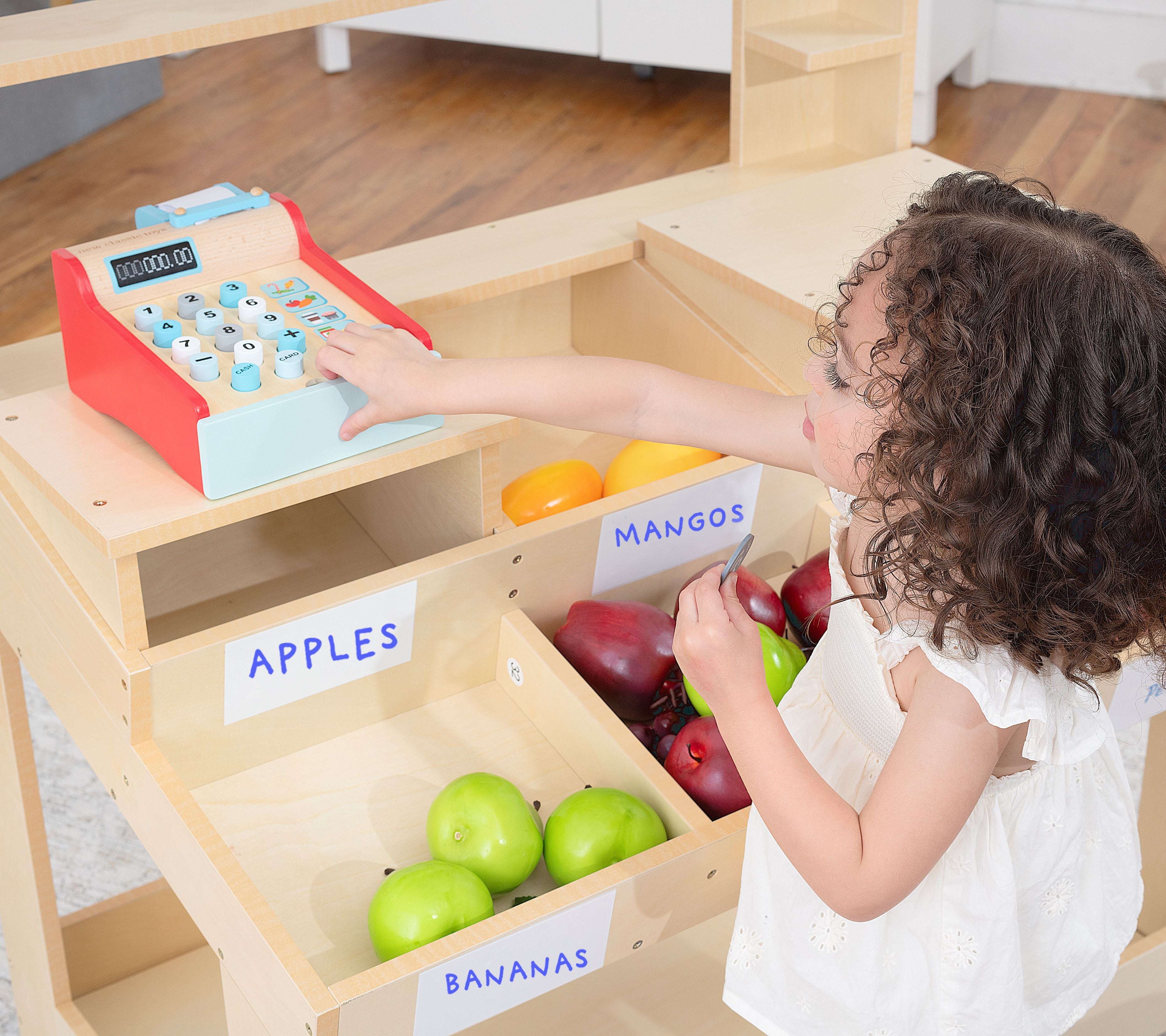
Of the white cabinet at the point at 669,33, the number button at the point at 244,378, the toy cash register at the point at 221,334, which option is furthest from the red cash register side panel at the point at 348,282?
the white cabinet at the point at 669,33

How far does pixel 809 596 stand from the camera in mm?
1079

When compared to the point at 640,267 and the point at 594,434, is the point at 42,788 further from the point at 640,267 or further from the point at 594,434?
the point at 640,267

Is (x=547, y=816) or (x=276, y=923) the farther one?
(x=547, y=816)

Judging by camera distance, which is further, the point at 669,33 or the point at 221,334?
the point at 669,33

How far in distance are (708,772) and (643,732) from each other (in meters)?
0.13

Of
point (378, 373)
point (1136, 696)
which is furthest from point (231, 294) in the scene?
point (1136, 696)

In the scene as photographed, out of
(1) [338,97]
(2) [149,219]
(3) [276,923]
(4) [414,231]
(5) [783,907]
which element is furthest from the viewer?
(1) [338,97]

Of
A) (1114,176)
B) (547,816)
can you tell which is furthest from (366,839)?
(1114,176)

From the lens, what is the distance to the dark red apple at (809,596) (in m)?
1.07

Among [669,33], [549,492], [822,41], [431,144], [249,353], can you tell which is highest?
[822,41]

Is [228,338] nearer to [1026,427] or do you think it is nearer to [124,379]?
[124,379]

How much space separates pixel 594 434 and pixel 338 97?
2481 mm

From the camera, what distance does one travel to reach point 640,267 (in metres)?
1.31

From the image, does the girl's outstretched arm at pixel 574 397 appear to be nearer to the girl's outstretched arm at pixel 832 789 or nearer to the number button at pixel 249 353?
the number button at pixel 249 353
